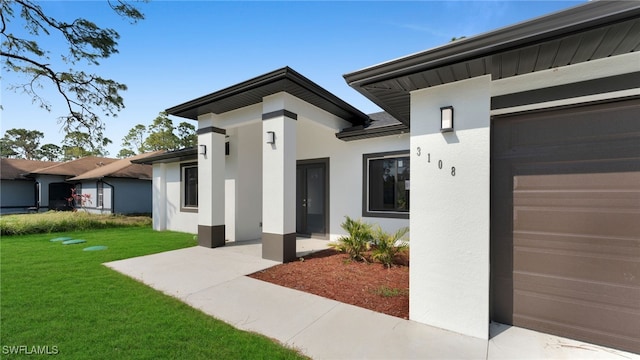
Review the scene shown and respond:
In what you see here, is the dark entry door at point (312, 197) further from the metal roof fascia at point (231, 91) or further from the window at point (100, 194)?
the window at point (100, 194)

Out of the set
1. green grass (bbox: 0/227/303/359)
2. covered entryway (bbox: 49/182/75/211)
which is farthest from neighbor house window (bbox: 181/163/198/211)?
covered entryway (bbox: 49/182/75/211)

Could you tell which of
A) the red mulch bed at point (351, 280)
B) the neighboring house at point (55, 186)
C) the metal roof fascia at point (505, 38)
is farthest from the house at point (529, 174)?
the neighboring house at point (55, 186)

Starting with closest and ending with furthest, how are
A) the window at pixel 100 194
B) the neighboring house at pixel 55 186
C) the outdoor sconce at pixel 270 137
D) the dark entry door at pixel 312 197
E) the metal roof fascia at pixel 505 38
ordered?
the metal roof fascia at pixel 505 38, the outdoor sconce at pixel 270 137, the dark entry door at pixel 312 197, the window at pixel 100 194, the neighboring house at pixel 55 186

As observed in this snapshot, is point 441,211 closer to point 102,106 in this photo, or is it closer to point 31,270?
point 31,270

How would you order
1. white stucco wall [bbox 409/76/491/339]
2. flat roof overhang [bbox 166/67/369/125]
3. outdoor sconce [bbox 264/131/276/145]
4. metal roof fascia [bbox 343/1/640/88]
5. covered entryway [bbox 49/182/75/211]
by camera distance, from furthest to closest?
covered entryway [bbox 49/182/75/211]
outdoor sconce [bbox 264/131/276/145]
flat roof overhang [bbox 166/67/369/125]
white stucco wall [bbox 409/76/491/339]
metal roof fascia [bbox 343/1/640/88]

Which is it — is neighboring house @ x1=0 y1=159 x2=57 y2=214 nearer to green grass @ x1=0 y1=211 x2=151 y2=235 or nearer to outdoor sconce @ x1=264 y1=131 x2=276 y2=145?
green grass @ x1=0 y1=211 x2=151 y2=235

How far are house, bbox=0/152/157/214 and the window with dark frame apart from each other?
7839 mm

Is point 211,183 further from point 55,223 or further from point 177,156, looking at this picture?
point 55,223

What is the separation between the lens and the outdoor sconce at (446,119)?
3.06 metres

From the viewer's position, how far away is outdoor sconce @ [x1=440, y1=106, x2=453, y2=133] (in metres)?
3.06

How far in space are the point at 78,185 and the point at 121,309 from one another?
790 inches

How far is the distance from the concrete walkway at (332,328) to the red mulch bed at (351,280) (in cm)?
25

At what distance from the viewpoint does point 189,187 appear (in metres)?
10.8

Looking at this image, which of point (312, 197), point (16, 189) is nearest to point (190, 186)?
point (312, 197)
